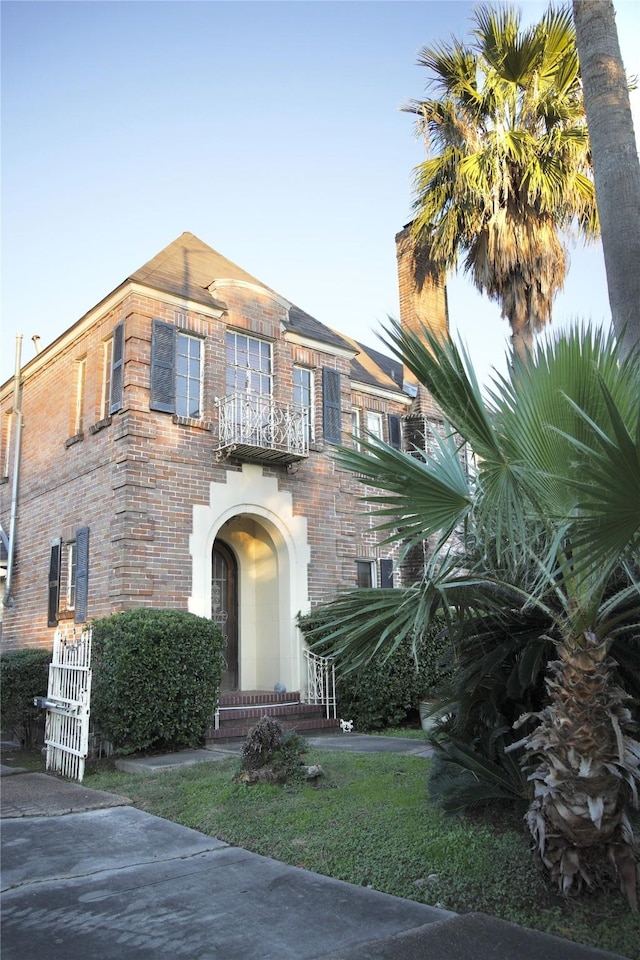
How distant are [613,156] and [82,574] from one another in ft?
31.3

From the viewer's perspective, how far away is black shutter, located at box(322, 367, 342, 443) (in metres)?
14.3

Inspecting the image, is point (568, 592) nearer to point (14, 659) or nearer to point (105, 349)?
point (14, 659)

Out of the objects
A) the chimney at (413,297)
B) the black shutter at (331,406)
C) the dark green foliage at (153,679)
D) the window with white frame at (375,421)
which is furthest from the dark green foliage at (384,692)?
the chimney at (413,297)

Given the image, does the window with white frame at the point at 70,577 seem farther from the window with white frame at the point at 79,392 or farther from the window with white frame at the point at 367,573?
the window with white frame at the point at 367,573

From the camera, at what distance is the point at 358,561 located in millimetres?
14906

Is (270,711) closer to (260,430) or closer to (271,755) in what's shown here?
(271,755)

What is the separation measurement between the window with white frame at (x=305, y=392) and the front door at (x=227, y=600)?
275cm

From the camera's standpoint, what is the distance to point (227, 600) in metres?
13.8

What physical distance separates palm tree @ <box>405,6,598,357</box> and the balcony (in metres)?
4.26

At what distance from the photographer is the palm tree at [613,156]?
604 cm

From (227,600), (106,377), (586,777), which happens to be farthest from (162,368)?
(586,777)

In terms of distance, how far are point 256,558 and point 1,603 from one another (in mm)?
5209

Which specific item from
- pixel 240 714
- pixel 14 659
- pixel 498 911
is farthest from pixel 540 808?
pixel 14 659

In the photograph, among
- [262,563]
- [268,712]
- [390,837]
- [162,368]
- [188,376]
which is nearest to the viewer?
[390,837]
